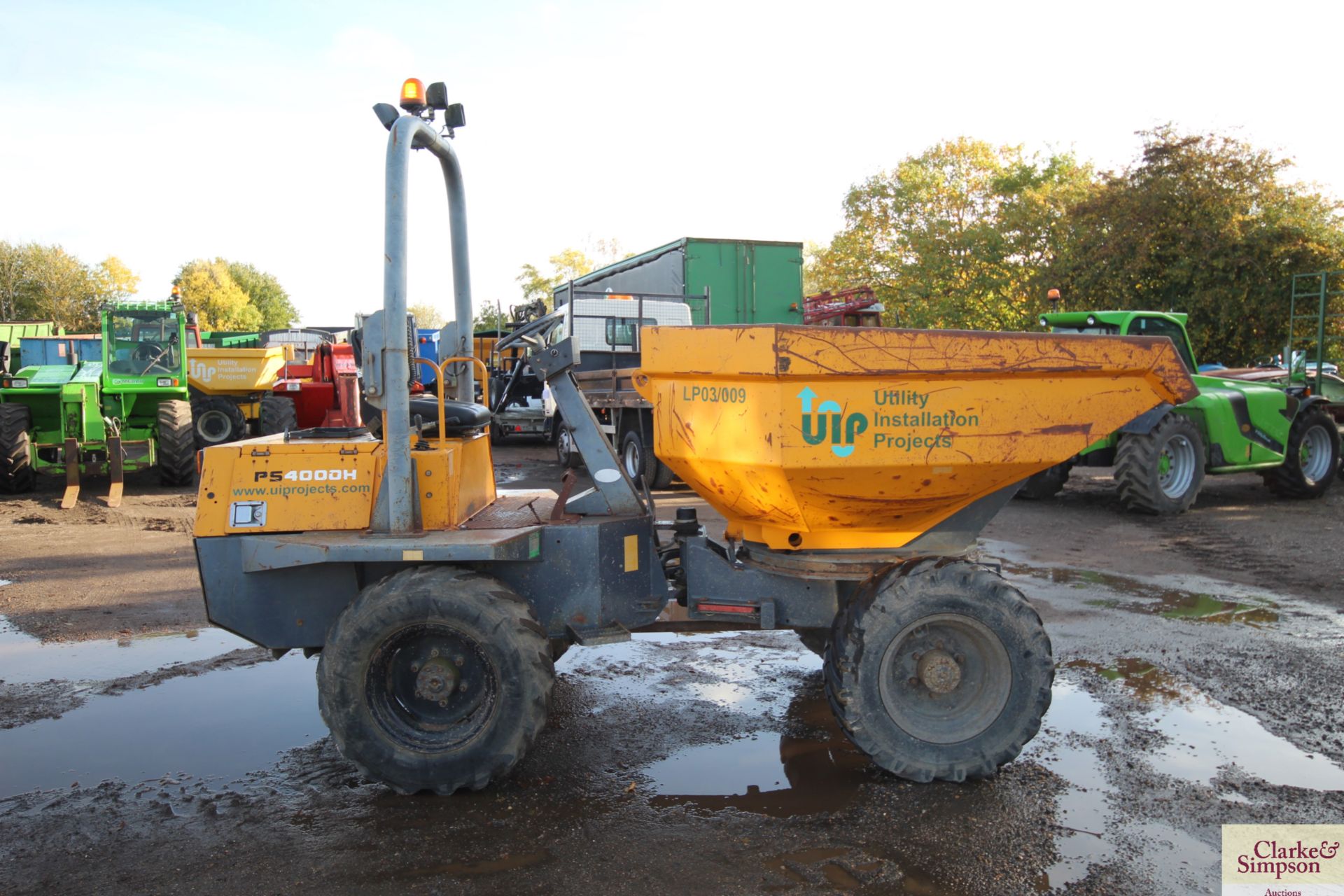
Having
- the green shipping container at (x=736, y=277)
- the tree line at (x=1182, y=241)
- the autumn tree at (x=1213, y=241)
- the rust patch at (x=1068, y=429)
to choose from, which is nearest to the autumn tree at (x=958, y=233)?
the tree line at (x=1182, y=241)

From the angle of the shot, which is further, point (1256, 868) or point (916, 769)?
point (916, 769)

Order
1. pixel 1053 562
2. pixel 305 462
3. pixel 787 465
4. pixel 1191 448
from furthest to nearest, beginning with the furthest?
1. pixel 1191 448
2. pixel 1053 562
3. pixel 305 462
4. pixel 787 465

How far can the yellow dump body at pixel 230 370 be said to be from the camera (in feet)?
50.5

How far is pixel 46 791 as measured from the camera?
392 cm

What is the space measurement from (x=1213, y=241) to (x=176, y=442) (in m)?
17.8

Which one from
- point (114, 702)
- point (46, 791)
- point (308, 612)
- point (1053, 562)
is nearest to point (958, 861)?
point (308, 612)

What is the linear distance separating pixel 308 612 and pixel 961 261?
28245 millimetres

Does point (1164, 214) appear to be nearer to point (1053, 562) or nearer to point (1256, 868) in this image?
point (1053, 562)

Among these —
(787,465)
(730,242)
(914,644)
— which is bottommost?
(914,644)

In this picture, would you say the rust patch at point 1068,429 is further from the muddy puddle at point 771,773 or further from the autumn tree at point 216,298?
the autumn tree at point 216,298

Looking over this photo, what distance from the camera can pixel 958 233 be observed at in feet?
97.1

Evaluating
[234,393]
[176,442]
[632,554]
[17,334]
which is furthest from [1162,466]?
[17,334]

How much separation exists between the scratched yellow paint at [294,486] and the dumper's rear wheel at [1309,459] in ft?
36.9

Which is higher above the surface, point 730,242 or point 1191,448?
point 730,242
